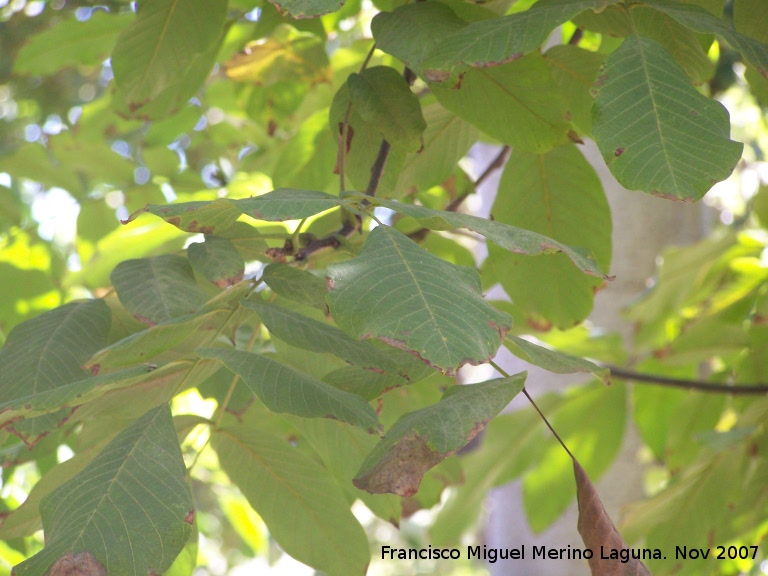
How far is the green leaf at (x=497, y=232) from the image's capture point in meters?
0.39

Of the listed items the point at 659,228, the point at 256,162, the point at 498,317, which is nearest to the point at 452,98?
the point at 498,317

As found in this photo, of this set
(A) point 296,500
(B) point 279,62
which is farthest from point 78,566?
(B) point 279,62

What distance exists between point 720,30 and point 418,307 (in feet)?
0.90

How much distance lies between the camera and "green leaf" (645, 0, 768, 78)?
1.49ft

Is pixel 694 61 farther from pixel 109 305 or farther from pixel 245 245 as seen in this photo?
pixel 109 305

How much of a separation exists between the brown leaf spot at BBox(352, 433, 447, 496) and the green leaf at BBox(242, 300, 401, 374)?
2.5 inches

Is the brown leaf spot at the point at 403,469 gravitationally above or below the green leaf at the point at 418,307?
below

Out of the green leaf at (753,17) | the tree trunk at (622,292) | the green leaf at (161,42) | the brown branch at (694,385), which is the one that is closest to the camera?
the green leaf at (753,17)

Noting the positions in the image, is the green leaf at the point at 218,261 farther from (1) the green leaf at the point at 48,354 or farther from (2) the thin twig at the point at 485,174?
(2) the thin twig at the point at 485,174

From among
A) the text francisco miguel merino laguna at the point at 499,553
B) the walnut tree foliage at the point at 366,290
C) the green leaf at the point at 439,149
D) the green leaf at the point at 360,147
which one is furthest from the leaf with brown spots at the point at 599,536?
the text francisco miguel merino laguna at the point at 499,553

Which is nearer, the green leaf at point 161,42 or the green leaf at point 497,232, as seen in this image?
the green leaf at point 497,232

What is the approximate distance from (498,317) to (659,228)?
1.33m

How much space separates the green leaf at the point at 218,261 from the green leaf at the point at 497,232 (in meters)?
0.13

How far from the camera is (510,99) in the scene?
606mm
